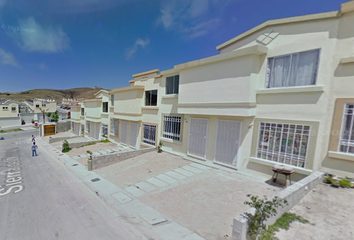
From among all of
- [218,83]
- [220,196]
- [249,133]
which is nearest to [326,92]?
[249,133]

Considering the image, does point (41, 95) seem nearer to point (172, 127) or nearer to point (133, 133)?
point (133, 133)

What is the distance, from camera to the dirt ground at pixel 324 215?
11.8ft

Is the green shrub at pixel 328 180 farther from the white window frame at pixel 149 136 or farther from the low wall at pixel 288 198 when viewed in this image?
the white window frame at pixel 149 136

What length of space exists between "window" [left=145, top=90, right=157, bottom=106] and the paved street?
8.02 metres

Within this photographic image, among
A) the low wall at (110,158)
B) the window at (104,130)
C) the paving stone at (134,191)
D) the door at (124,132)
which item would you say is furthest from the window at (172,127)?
the window at (104,130)

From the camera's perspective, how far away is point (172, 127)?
39.2 feet

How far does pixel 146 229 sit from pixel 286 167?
6.01 metres

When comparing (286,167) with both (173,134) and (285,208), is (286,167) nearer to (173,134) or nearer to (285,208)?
(285,208)

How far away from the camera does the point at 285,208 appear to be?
4363 mm

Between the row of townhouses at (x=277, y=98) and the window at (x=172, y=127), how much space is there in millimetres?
294

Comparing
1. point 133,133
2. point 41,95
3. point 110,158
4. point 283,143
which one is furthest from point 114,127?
point 41,95

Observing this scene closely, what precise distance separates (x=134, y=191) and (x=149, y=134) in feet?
24.4

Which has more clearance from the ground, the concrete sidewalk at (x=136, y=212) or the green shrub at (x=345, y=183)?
the green shrub at (x=345, y=183)

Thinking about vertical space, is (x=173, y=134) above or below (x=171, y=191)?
above
